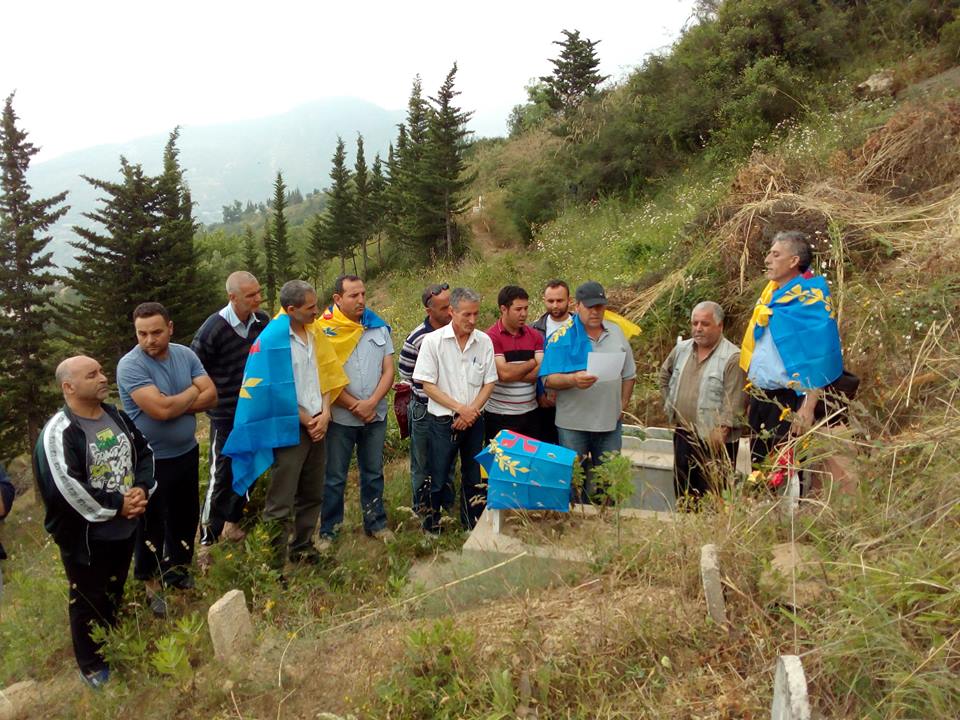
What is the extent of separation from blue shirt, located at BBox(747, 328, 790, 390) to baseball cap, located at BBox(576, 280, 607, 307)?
0.92m

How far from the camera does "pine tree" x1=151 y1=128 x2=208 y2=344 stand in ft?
93.6

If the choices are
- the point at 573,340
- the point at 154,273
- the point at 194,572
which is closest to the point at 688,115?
the point at 573,340

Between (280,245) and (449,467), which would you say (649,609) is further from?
(280,245)

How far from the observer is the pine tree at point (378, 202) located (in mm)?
44031

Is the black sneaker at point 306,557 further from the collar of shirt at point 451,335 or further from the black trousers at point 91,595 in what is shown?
the collar of shirt at point 451,335

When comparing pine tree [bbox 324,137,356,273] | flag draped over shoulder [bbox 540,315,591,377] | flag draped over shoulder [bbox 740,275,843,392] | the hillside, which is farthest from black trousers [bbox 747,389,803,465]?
pine tree [bbox 324,137,356,273]

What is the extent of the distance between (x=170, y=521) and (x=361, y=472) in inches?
46.9

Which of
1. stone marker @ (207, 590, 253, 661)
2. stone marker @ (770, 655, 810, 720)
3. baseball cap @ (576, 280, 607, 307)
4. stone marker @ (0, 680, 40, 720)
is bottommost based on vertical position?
stone marker @ (0, 680, 40, 720)

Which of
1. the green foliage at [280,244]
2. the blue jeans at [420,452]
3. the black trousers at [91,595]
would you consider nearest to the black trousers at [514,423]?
the blue jeans at [420,452]

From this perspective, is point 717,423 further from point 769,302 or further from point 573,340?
point 573,340

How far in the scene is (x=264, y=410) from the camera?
364cm

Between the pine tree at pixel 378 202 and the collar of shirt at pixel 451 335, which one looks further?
the pine tree at pixel 378 202

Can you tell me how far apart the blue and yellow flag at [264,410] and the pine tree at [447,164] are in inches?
1035

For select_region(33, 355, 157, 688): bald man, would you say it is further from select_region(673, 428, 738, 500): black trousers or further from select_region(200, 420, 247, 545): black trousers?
select_region(673, 428, 738, 500): black trousers
